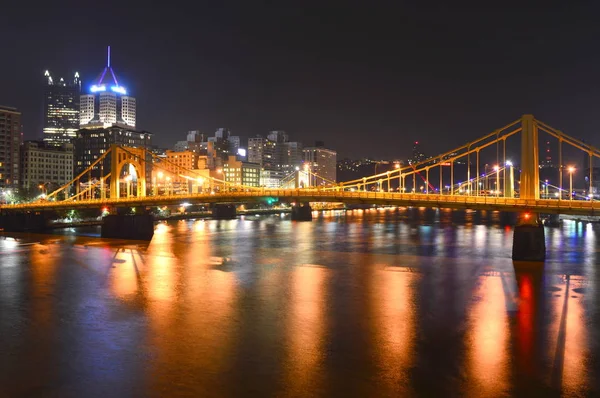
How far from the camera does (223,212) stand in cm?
8194

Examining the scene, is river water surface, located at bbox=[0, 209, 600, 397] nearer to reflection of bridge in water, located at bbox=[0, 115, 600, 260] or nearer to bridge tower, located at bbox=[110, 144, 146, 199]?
reflection of bridge in water, located at bbox=[0, 115, 600, 260]

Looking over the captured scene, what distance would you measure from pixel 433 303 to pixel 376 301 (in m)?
1.95

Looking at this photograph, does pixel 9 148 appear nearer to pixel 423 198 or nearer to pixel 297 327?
pixel 423 198

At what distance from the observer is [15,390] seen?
10.8m

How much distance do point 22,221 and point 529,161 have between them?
148 ft

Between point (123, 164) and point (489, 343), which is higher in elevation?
point (123, 164)

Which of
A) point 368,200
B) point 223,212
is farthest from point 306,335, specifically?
point 223,212

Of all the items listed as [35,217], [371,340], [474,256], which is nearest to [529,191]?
[474,256]

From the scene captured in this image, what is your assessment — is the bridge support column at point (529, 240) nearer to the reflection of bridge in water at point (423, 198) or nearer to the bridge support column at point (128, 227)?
the reflection of bridge in water at point (423, 198)

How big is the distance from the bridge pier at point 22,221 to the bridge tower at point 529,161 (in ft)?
142

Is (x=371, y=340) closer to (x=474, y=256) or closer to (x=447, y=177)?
(x=474, y=256)

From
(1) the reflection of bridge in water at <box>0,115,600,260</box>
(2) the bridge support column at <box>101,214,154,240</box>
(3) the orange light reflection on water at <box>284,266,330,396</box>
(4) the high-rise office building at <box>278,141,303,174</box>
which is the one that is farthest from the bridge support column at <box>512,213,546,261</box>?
(4) the high-rise office building at <box>278,141,303,174</box>

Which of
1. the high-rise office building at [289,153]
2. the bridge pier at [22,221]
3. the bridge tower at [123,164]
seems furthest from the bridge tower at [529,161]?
the high-rise office building at [289,153]

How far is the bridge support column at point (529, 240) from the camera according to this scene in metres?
29.8
